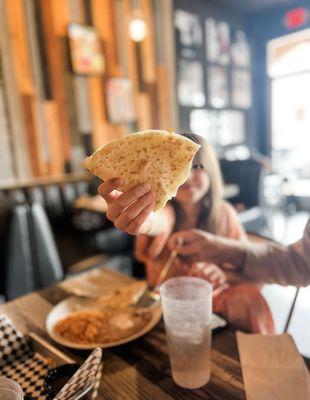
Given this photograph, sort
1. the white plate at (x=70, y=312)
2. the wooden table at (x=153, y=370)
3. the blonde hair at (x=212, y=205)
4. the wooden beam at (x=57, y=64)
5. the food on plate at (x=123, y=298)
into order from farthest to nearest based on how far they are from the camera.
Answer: the wooden beam at (x=57, y=64) < the blonde hair at (x=212, y=205) < the food on plate at (x=123, y=298) < the white plate at (x=70, y=312) < the wooden table at (x=153, y=370)

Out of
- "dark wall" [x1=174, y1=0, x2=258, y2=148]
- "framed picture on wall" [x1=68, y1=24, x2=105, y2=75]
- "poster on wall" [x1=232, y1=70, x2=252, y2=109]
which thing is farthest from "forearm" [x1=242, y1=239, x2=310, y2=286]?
"poster on wall" [x1=232, y1=70, x2=252, y2=109]

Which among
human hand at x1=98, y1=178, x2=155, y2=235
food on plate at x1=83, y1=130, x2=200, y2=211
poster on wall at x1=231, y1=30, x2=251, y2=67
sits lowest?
human hand at x1=98, y1=178, x2=155, y2=235

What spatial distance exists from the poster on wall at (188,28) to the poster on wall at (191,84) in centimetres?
33

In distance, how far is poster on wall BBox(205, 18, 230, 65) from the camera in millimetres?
6148

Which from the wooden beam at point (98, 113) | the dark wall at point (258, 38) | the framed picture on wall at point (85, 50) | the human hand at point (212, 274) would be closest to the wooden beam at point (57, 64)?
the framed picture on wall at point (85, 50)

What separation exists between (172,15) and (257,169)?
9.69ft

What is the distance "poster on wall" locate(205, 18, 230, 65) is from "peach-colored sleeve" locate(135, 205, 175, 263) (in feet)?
17.9

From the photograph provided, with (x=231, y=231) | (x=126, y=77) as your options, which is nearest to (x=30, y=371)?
(x=231, y=231)

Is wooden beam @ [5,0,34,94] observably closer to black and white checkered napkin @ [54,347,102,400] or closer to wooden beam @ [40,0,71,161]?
wooden beam @ [40,0,71,161]

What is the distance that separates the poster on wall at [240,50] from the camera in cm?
671

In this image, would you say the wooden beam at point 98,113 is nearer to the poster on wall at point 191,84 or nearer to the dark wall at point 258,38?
the poster on wall at point 191,84

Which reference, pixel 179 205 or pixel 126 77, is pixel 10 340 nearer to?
pixel 179 205

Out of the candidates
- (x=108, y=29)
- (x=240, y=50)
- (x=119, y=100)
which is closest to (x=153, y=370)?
(x=119, y=100)

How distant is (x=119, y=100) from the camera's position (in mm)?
4820
